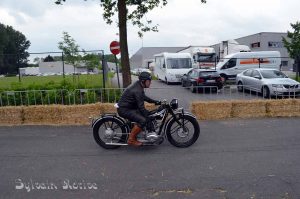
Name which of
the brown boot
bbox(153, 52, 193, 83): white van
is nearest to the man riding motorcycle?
the brown boot

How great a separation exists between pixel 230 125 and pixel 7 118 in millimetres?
6546

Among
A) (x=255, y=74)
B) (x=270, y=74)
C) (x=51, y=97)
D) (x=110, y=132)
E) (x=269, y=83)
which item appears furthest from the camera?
(x=255, y=74)

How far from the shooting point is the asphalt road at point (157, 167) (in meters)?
4.38

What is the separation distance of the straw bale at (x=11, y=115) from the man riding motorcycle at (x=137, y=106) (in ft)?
14.3

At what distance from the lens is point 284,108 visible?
374 inches

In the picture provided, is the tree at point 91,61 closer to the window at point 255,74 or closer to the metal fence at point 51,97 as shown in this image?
the metal fence at point 51,97

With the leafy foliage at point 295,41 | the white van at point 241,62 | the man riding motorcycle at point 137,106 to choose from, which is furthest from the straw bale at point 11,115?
the leafy foliage at point 295,41

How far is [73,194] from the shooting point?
4.34 meters

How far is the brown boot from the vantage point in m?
6.29

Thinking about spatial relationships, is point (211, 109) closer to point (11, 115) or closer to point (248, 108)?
point (248, 108)

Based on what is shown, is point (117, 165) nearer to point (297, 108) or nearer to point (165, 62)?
point (297, 108)

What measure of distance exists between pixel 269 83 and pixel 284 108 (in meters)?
5.04

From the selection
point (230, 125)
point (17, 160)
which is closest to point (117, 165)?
point (17, 160)

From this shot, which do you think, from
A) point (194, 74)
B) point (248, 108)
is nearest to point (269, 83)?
point (248, 108)
